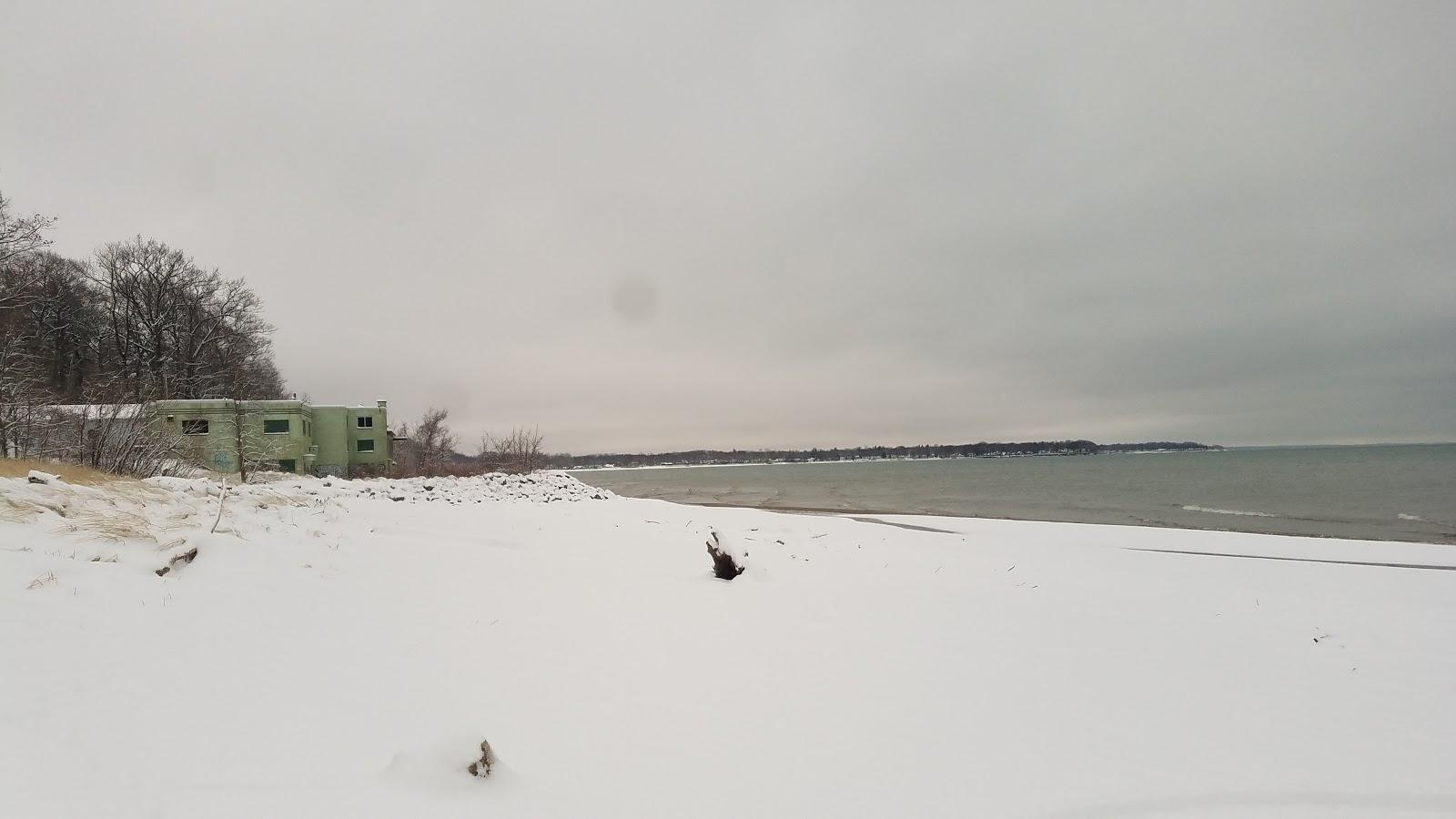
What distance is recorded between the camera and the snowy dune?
102 inches

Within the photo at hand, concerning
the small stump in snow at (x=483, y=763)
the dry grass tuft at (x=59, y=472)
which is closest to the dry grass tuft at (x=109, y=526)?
the dry grass tuft at (x=59, y=472)

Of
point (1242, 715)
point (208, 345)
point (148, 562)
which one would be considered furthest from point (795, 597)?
point (208, 345)

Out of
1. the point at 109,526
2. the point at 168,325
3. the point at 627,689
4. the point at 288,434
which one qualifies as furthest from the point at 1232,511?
the point at 168,325

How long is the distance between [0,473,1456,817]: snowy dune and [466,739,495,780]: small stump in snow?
0.17ft

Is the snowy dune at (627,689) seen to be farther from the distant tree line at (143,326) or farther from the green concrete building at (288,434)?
the distant tree line at (143,326)

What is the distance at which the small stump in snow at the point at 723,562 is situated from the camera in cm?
660

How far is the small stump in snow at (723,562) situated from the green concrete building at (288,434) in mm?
16060

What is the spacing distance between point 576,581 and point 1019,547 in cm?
1100

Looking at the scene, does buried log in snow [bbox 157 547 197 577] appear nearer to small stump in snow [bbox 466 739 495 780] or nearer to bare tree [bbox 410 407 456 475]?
small stump in snow [bbox 466 739 495 780]

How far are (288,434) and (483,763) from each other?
115ft

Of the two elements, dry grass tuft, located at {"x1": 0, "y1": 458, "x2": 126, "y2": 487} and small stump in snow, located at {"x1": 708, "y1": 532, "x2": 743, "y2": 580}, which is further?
small stump in snow, located at {"x1": 708, "y1": 532, "x2": 743, "y2": 580}

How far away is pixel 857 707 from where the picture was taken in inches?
147

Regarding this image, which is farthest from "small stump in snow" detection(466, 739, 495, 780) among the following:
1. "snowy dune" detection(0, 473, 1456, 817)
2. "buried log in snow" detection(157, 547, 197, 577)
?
"buried log in snow" detection(157, 547, 197, 577)

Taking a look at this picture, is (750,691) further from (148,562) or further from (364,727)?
(148,562)
